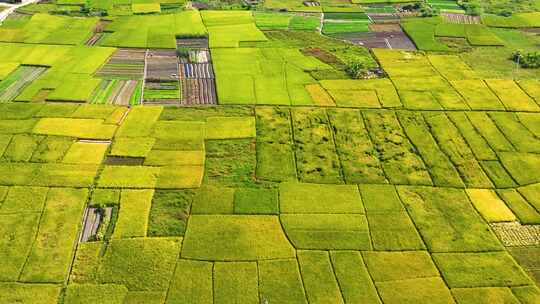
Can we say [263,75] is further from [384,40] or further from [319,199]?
[319,199]

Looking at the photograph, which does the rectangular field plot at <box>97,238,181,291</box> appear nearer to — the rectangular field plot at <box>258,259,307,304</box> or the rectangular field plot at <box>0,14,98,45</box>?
the rectangular field plot at <box>258,259,307,304</box>

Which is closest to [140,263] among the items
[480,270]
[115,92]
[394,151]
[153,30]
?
[480,270]

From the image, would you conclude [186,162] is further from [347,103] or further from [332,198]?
[347,103]

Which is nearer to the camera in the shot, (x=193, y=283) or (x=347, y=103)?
(x=193, y=283)

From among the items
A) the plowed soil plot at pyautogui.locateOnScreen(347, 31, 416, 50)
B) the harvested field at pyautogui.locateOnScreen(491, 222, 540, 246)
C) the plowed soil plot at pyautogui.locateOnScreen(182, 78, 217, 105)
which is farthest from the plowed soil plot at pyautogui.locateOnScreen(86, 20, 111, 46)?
the harvested field at pyautogui.locateOnScreen(491, 222, 540, 246)

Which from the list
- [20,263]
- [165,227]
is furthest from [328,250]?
[20,263]

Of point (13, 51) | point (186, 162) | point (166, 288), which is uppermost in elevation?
point (13, 51)

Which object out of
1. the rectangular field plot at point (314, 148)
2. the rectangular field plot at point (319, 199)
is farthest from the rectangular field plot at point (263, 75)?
the rectangular field plot at point (319, 199)
